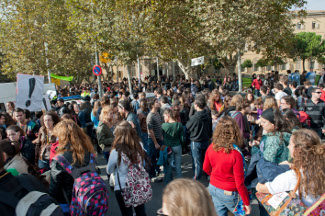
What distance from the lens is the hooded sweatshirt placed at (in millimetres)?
5578

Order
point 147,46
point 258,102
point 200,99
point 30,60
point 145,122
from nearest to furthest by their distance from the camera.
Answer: point 200,99 < point 145,122 < point 258,102 < point 147,46 < point 30,60

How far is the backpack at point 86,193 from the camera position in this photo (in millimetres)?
2898

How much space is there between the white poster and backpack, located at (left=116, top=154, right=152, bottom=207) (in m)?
4.39

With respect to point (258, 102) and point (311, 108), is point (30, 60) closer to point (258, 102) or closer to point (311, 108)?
point (258, 102)

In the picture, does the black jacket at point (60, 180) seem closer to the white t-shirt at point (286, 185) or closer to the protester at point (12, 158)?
the protester at point (12, 158)

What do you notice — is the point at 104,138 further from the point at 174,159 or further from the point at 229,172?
the point at 229,172

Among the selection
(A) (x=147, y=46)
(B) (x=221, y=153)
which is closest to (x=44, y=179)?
(B) (x=221, y=153)

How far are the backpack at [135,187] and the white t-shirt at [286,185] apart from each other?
1600 mm

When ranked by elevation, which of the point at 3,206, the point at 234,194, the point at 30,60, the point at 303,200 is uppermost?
the point at 30,60

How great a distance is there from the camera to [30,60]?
19078mm

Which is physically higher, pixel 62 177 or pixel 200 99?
pixel 200 99

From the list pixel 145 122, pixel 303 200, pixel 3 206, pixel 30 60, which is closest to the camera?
pixel 3 206

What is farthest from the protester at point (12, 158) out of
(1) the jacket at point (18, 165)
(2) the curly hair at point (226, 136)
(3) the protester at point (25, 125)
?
(3) the protester at point (25, 125)

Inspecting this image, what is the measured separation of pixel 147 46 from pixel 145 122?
12202mm
